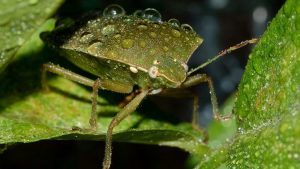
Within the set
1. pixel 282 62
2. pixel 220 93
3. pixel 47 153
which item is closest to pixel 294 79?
pixel 282 62

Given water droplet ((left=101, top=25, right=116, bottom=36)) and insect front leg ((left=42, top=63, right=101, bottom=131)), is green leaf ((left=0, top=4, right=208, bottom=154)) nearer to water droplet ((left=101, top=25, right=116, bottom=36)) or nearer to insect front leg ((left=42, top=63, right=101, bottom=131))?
insect front leg ((left=42, top=63, right=101, bottom=131))

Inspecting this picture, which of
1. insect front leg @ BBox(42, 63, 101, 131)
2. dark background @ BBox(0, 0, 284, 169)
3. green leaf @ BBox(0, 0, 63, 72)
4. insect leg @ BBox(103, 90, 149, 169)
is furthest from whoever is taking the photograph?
dark background @ BBox(0, 0, 284, 169)

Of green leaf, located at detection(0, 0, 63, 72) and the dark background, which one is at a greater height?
the dark background

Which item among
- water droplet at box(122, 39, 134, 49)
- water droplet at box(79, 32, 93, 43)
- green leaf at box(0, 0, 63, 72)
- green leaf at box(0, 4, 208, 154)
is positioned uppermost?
water droplet at box(79, 32, 93, 43)

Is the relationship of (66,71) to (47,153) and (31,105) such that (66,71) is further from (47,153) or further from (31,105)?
(47,153)

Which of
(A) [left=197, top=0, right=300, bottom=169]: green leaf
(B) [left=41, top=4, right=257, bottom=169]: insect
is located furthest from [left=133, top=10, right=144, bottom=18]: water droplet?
(A) [left=197, top=0, right=300, bottom=169]: green leaf

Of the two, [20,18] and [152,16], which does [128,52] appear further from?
[20,18]
